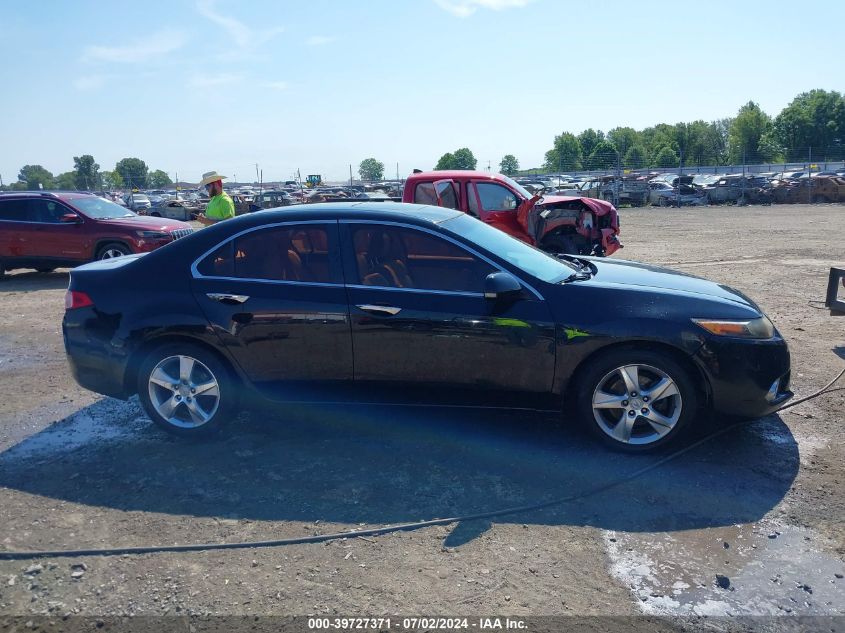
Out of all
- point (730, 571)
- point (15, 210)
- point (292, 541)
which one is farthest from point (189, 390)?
point (15, 210)

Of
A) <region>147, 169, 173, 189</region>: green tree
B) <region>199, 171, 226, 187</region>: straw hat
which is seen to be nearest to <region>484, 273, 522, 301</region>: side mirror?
<region>199, 171, 226, 187</region>: straw hat

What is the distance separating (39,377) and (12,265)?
7.44 m

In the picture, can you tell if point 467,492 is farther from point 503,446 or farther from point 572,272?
point 572,272

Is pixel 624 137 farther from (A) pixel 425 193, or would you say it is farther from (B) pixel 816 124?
(A) pixel 425 193

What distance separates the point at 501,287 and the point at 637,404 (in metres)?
1.14

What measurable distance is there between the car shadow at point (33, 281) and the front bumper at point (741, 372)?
11139 millimetres

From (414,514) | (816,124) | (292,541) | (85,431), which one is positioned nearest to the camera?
(292,541)

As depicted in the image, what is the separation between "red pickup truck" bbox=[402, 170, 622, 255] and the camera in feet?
38.8

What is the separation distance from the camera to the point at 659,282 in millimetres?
4871

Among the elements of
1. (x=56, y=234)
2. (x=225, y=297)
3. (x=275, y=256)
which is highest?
(x=275, y=256)

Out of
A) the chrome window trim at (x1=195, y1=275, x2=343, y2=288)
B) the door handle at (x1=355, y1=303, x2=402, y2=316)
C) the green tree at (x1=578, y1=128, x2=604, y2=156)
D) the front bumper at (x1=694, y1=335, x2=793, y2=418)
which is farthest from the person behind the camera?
the green tree at (x1=578, y1=128, x2=604, y2=156)

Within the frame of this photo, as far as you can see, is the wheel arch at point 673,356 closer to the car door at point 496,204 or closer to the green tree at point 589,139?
the car door at point 496,204

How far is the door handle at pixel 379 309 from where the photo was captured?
181 inches

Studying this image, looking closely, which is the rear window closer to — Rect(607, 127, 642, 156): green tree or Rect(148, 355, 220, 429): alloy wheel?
Rect(148, 355, 220, 429): alloy wheel
